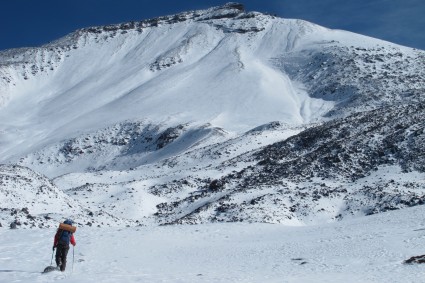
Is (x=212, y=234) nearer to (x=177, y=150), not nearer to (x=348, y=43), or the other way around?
(x=177, y=150)

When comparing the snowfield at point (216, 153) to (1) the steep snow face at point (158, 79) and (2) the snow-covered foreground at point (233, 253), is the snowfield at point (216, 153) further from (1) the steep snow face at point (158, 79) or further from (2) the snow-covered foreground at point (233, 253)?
(1) the steep snow face at point (158, 79)

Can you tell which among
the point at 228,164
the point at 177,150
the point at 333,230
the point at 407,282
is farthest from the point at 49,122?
the point at 407,282

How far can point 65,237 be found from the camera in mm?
14883

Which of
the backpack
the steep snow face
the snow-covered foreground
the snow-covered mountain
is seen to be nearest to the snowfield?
the snow-covered foreground

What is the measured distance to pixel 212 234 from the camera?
22.3 meters

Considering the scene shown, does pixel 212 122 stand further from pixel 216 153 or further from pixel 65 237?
pixel 65 237

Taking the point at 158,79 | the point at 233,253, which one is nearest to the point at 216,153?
the point at 233,253

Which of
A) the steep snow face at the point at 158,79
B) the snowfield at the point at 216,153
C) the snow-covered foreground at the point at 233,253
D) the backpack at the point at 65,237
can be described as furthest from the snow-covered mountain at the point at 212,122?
the backpack at the point at 65,237

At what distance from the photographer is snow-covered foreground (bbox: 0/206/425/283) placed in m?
13.6

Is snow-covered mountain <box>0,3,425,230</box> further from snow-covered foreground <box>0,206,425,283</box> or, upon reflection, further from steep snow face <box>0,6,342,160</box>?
snow-covered foreground <box>0,206,425,283</box>

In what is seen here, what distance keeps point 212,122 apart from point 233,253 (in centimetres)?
6529

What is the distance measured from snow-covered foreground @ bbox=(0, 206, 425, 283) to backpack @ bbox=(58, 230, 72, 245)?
0.89 meters

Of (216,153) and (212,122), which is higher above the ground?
(212,122)

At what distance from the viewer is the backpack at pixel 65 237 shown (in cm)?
1470
